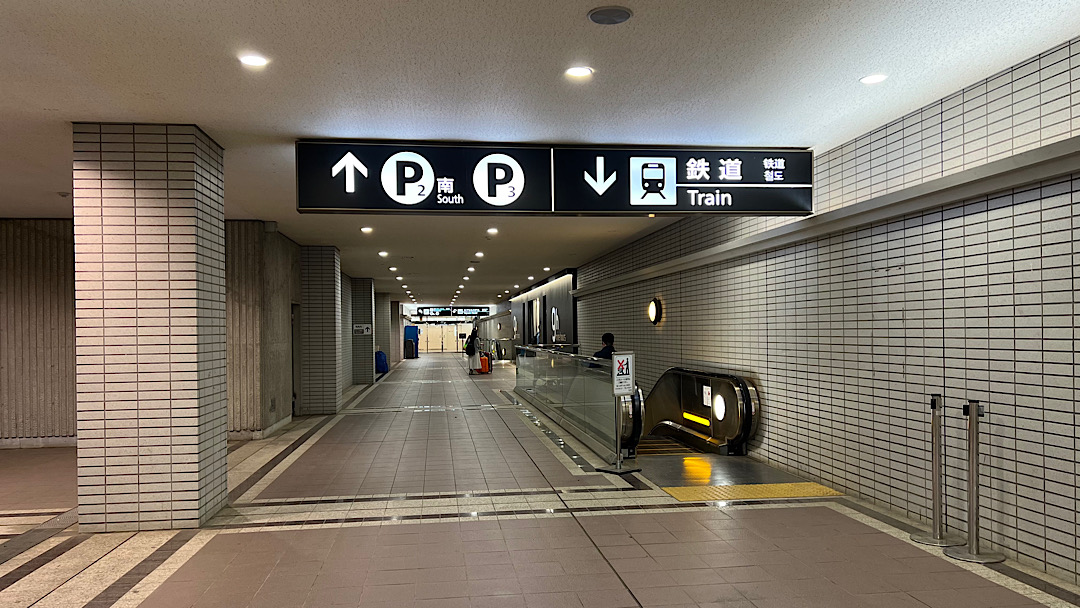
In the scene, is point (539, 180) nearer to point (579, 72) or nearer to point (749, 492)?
point (579, 72)

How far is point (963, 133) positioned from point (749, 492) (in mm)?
3293

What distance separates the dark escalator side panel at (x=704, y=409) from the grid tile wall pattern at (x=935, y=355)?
0.71 ft

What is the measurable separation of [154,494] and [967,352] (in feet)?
19.5

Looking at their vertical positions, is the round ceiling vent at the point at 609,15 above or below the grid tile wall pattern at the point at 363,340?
above

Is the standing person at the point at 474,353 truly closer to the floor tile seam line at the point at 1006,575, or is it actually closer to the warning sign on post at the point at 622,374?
the warning sign on post at the point at 622,374

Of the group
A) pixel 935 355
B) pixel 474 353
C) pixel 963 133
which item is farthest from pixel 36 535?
pixel 474 353

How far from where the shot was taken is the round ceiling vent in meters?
3.30

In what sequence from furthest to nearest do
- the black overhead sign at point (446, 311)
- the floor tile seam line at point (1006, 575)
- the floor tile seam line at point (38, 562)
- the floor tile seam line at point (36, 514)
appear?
the black overhead sign at point (446, 311)
the floor tile seam line at point (36, 514)
the floor tile seam line at point (38, 562)
the floor tile seam line at point (1006, 575)

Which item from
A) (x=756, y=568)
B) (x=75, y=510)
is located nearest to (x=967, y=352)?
(x=756, y=568)

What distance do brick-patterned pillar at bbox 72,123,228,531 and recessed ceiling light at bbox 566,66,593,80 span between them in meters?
3.00

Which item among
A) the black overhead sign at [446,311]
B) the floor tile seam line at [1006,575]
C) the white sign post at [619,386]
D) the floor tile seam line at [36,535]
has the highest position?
the black overhead sign at [446,311]

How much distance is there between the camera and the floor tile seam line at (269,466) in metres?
6.18

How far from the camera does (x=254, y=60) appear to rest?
12.6ft

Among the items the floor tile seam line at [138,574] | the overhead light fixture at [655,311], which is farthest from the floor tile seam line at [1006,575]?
the overhead light fixture at [655,311]
